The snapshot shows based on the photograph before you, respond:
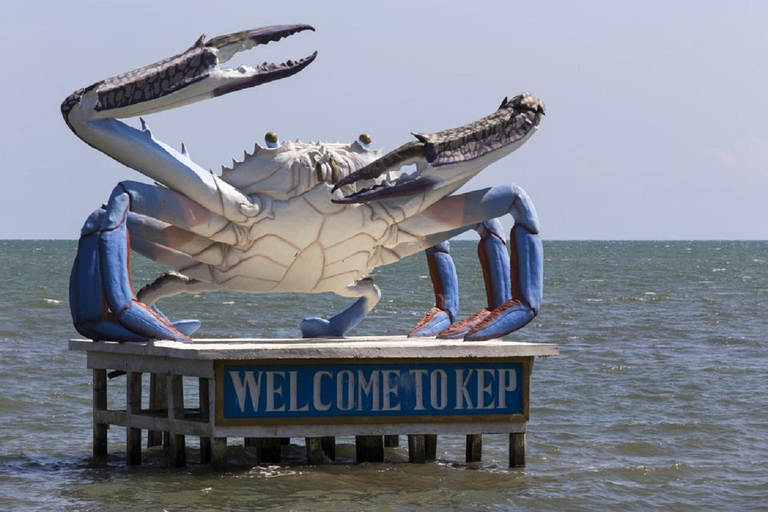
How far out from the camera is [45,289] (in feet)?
149

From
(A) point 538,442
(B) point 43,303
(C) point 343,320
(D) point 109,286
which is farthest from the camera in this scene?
(B) point 43,303

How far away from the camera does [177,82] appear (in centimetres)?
1194

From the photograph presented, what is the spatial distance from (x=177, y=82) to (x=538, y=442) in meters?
5.57

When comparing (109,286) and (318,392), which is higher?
(109,286)

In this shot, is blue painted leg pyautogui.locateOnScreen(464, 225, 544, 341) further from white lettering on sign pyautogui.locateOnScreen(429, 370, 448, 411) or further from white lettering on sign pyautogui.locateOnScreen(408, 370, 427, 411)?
white lettering on sign pyautogui.locateOnScreen(408, 370, 427, 411)

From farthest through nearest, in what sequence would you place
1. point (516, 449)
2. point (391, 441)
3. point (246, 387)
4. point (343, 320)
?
point (391, 441)
point (343, 320)
point (516, 449)
point (246, 387)

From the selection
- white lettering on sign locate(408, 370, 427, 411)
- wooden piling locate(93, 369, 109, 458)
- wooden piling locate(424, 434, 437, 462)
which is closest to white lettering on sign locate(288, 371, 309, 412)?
white lettering on sign locate(408, 370, 427, 411)

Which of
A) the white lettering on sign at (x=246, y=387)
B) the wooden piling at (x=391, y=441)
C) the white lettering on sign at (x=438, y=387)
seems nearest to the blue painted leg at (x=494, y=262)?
the white lettering on sign at (x=438, y=387)

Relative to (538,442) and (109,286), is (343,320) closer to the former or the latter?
(538,442)

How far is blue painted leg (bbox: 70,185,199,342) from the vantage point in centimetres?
1166

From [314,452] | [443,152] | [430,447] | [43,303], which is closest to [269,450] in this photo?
[314,452]

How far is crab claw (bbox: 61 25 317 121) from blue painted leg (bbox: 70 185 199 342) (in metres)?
0.63

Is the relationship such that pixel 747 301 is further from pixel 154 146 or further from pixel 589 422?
pixel 154 146

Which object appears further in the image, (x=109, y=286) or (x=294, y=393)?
(x=294, y=393)
